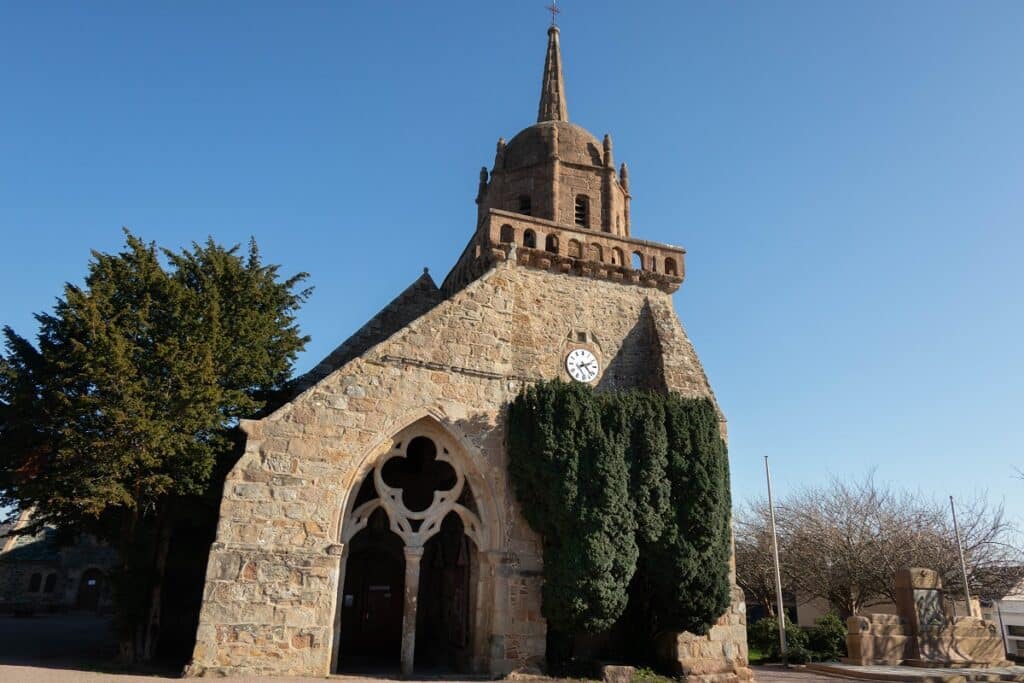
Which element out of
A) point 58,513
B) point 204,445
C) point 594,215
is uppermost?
point 594,215

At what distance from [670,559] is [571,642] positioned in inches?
103

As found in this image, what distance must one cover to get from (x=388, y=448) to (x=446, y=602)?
5.72 metres

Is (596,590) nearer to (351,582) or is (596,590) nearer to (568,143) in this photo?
(351,582)

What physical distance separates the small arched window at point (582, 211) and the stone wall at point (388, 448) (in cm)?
302

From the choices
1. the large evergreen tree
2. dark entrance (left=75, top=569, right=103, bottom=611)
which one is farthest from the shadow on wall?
dark entrance (left=75, top=569, right=103, bottom=611)

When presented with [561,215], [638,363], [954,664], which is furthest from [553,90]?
[954,664]

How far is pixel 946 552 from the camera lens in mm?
22797

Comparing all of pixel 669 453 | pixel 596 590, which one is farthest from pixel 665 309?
pixel 596 590

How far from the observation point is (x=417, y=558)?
12.8m

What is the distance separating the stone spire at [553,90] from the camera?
22469 millimetres

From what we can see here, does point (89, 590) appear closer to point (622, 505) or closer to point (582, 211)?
point (582, 211)

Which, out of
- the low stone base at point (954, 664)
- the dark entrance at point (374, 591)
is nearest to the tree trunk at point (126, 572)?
the dark entrance at point (374, 591)

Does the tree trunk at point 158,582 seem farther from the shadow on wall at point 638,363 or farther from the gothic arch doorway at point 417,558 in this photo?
the shadow on wall at point 638,363

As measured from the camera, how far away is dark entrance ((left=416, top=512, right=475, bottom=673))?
47.5ft
